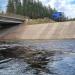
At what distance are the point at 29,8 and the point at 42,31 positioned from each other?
5472cm

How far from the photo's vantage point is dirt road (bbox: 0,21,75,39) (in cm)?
6775

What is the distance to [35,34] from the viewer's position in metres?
73.1

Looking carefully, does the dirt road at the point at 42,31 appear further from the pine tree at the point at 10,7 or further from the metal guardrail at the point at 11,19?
the pine tree at the point at 10,7

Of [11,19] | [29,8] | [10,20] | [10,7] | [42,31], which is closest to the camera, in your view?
[42,31]

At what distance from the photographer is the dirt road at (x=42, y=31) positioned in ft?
222

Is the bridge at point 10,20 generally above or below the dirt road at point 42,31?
above

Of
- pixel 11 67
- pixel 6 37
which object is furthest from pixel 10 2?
pixel 11 67

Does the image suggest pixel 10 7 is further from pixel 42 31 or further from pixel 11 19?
pixel 42 31

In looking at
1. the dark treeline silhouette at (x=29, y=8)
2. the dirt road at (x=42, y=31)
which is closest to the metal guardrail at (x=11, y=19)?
the dirt road at (x=42, y=31)

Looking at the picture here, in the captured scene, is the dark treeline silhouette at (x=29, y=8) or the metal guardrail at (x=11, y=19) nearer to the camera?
the metal guardrail at (x=11, y=19)

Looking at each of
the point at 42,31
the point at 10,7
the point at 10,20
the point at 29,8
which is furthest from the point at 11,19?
the point at 29,8

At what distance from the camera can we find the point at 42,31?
72.8 meters

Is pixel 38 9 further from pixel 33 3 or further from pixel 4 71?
pixel 4 71

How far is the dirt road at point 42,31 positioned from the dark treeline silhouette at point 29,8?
1467 inches
